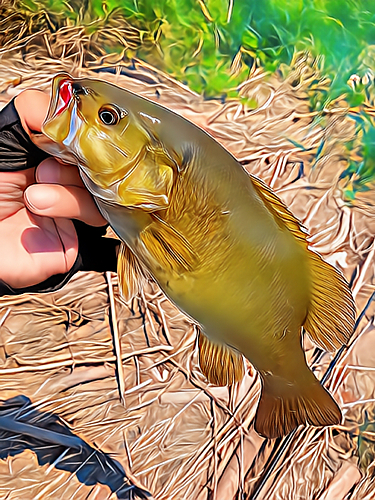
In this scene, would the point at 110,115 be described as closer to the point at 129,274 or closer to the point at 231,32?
the point at 129,274

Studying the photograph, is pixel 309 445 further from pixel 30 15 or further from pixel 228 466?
pixel 30 15

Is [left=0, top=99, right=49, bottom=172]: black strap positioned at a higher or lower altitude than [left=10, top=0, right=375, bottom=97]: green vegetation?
lower

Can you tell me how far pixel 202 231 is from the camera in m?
0.49

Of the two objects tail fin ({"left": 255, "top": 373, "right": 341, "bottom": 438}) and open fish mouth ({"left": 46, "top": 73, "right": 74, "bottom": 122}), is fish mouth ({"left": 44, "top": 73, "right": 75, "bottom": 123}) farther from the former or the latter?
tail fin ({"left": 255, "top": 373, "right": 341, "bottom": 438})

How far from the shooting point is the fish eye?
0.44 metres

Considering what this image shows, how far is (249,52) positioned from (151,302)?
65cm

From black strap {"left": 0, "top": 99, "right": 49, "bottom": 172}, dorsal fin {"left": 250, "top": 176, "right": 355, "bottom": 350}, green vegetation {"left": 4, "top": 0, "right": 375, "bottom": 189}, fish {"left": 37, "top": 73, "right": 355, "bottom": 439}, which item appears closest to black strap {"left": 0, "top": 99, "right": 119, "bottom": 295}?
black strap {"left": 0, "top": 99, "right": 49, "bottom": 172}

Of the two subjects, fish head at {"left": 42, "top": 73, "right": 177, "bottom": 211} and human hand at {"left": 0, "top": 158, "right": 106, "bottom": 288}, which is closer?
fish head at {"left": 42, "top": 73, "right": 177, "bottom": 211}

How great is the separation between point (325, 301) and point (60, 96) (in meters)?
0.38

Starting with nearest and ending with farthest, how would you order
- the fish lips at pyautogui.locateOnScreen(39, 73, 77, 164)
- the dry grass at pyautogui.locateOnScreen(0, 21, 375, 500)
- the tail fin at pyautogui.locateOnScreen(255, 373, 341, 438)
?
the fish lips at pyautogui.locateOnScreen(39, 73, 77, 164) → the tail fin at pyautogui.locateOnScreen(255, 373, 341, 438) → the dry grass at pyautogui.locateOnScreen(0, 21, 375, 500)

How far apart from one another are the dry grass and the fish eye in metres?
0.61

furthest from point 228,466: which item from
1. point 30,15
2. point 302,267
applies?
point 30,15

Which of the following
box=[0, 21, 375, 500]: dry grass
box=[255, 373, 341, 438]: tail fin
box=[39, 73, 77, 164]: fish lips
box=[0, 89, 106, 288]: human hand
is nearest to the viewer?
box=[39, 73, 77, 164]: fish lips

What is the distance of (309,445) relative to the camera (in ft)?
3.42
